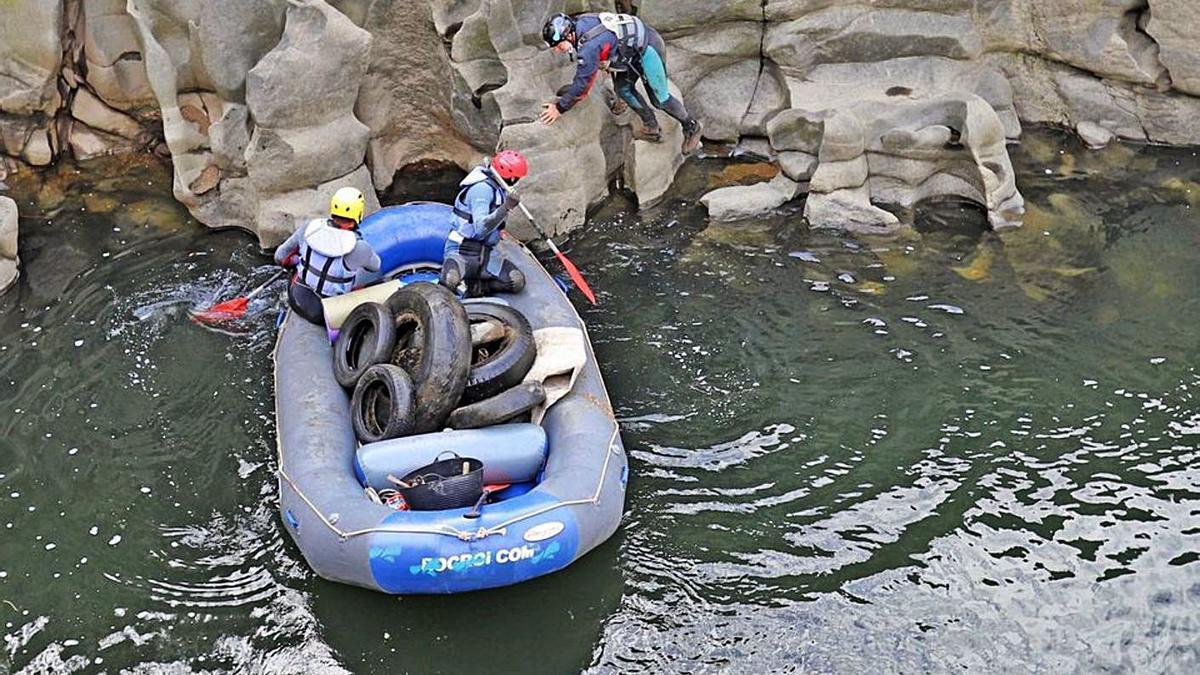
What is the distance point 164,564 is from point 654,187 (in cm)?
610

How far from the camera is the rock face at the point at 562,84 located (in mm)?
11117

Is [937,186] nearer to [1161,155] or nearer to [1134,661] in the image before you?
[1161,155]

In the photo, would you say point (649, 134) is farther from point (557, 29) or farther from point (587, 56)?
point (557, 29)

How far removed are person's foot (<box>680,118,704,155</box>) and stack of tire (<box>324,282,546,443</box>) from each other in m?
4.11

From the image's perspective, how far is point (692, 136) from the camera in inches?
500

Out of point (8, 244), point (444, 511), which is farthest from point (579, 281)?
point (8, 244)

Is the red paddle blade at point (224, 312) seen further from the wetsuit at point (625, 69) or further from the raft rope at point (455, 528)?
the wetsuit at point (625, 69)

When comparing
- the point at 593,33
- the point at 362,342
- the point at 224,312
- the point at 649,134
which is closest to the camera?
the point at 362,342

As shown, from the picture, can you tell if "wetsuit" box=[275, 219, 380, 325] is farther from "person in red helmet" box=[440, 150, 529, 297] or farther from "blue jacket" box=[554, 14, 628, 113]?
"blue jacket" box=[554, 14, 628, 113]

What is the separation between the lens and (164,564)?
8172mm

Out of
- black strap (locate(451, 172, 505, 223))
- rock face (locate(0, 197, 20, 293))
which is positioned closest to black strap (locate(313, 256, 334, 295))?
black strap (locate(451, 172, 505, 223))

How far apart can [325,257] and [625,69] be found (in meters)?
3.75

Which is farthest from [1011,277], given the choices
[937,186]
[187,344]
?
[187,344]

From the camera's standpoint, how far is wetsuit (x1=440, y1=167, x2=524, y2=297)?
966 centimetres
